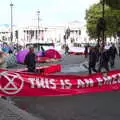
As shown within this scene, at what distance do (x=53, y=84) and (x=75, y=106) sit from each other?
1.20 meters

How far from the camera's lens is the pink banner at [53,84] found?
46.0 ft

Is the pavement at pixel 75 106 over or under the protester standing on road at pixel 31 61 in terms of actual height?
under

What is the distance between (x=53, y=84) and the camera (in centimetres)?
1487

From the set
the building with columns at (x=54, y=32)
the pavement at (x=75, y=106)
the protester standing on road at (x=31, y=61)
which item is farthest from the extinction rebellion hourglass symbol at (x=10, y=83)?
the building with columns at (x=54, y=32)

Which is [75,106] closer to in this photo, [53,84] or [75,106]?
[75,106]

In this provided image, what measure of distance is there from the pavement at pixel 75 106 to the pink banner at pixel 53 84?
0.25 m

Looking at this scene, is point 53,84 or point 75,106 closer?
point 75,106

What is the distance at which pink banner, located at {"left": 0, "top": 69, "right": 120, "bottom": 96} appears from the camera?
14008mm

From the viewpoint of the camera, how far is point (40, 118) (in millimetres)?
11547

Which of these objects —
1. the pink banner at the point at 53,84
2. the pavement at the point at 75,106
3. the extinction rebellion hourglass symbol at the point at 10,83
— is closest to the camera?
the pavement at the point at 75,106

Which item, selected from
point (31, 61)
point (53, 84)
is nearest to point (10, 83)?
point (53, 84)

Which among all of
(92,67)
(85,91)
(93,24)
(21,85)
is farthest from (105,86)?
(93,24)

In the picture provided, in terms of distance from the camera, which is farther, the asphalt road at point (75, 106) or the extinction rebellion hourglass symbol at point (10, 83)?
the extinction rebellion hourglass symbol at point (10, 83)

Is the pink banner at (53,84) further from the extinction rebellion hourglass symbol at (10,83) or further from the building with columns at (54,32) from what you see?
the building with columns at (54,32)
